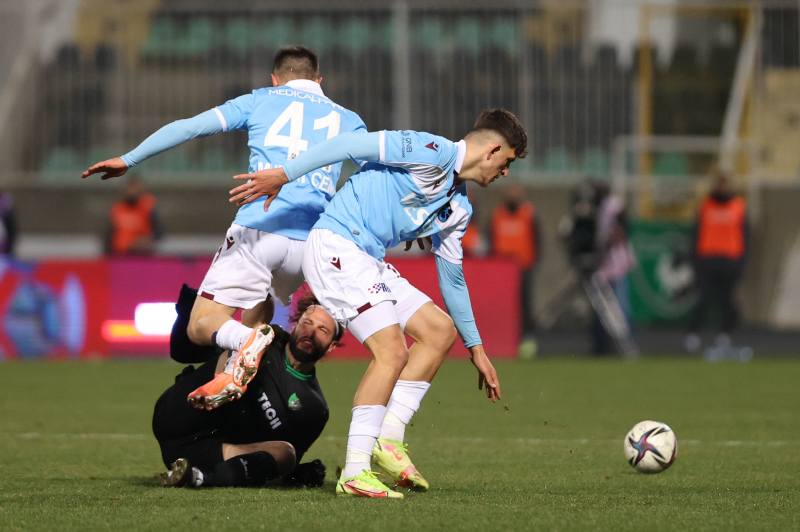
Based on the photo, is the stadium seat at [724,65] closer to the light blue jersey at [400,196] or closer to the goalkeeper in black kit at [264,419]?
the light blue jersey at [400,196]

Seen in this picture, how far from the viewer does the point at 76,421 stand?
8242mm

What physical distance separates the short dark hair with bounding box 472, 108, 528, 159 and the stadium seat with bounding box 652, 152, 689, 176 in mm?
14486

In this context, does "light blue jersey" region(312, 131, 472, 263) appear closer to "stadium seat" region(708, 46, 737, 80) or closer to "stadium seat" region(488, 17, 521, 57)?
"stadium seat" region(488, 17, 521, 57)

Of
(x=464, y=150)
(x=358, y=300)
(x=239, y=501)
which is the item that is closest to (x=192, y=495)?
(x=239, y=501)

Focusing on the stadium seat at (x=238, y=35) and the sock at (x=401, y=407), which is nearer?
the sock at (x=401, y=407)

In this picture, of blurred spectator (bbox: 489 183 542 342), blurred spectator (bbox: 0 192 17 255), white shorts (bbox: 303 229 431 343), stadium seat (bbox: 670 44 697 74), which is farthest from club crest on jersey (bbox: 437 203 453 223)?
stadium seat (bbox: 670 44 697 74)

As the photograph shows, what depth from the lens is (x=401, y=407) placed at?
5418 mm

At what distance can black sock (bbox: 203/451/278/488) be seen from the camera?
5195 millimetres

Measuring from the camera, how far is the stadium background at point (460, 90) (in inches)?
757

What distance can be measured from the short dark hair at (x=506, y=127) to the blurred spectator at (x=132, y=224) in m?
10.7

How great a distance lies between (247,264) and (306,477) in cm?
117

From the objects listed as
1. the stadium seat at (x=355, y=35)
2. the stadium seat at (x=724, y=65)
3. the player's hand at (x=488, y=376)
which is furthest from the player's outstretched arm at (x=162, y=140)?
the stadium seat at (x=724, y=65)

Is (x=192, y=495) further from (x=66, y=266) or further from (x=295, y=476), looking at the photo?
(x=66, y=266)

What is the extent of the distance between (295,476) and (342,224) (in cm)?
129
